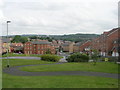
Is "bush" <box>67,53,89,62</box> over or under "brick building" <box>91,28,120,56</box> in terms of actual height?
under

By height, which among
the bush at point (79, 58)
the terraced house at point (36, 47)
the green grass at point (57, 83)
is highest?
the terraced house at point (36, 47)

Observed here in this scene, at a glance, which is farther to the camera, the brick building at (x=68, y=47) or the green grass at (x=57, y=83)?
the brick building at (x=68, y=47)

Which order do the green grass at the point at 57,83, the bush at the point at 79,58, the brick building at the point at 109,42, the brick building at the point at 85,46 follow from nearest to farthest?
the green grass at the point at 57,83 < the bush at the point at 79,58 < the brick building at the point at 109,42 < the brick building at the point at 85,46

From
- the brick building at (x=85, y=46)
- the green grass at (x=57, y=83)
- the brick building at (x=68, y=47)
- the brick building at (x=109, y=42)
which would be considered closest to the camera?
the green grass at (x=57, y=83)

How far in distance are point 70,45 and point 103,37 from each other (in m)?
44.2

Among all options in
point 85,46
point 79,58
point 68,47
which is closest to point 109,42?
point 85,46

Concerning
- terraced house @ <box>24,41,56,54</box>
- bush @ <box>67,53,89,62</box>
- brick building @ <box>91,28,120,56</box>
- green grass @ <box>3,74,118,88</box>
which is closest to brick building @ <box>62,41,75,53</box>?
terraced house @ <box>24,41,56,54</box>

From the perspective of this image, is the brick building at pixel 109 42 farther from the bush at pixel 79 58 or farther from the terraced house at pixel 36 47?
the bush at pixel 79 58

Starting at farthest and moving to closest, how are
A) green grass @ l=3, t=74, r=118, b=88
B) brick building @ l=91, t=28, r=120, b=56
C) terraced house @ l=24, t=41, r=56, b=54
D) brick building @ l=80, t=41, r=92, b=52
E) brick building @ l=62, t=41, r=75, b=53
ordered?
1. brick building @ l=62, t=41, r=75, b=53
2. brick building @ l=80, t=41, r=92, b=52
3. terraced house @ l=24, t=41, r=56, b=54
4. brick building @ l=91, t=28, r=120, b=56
5. green grass @ l=3, t=74, r=118, b=88

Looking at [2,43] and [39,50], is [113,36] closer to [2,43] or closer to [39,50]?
[39,50]

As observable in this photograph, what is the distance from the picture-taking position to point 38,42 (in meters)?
90.6

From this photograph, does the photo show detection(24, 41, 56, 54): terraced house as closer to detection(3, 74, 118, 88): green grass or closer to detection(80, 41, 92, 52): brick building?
detection(80, 41, 92, 52): brick building

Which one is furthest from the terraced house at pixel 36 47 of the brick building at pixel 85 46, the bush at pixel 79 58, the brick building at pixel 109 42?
the bush at pixel 79 58

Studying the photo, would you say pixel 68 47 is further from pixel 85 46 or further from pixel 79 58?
pixel 79 58
